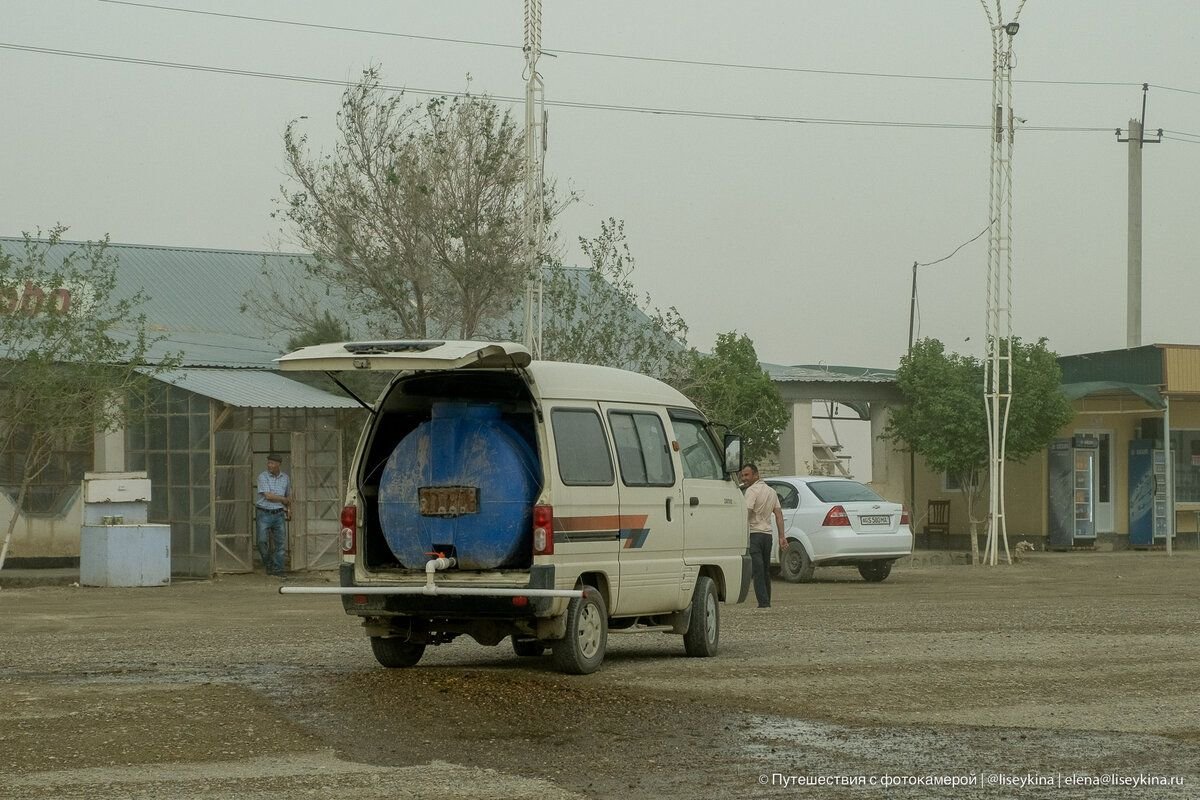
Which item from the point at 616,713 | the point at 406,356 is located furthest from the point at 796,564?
the point at 616,713

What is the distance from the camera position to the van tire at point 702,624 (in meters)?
13.4

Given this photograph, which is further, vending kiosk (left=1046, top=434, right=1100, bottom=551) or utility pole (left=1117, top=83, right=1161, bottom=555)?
utility pole (left=1117, top=83, right=1161, bottom=555)

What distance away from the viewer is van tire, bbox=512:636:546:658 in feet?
39.9

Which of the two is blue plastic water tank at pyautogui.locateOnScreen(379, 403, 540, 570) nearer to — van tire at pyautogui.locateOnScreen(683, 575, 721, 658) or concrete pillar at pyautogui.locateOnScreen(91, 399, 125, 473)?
van tire at pyautogui.locateOnScreen(683, 575, 721, 658)

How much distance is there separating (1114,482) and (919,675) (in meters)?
25.8

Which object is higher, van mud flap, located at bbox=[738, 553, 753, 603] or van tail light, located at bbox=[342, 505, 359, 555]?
van tail light, located at bbox=[342, 505, 359, 555]

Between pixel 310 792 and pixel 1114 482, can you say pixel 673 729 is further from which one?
pixel 1114 482

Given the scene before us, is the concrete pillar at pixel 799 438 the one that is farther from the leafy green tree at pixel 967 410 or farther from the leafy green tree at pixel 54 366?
the leafy green tree at pixel 54 366

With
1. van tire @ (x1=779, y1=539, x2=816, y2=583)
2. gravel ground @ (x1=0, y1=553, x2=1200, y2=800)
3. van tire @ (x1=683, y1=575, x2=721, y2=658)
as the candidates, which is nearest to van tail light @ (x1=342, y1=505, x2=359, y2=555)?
gravel ground @ (x1=0, y1=553, x2=1200, y2=800)

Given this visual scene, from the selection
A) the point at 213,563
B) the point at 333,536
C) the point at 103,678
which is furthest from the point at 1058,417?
the point at 103,678

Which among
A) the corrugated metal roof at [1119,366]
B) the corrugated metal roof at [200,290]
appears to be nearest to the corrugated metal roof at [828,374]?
the corrugated metal roof at [1119,366]

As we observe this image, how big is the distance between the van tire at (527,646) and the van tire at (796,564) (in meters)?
11.2

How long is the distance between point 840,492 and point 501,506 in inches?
551

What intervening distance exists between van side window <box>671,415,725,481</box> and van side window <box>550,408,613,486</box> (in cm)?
125
